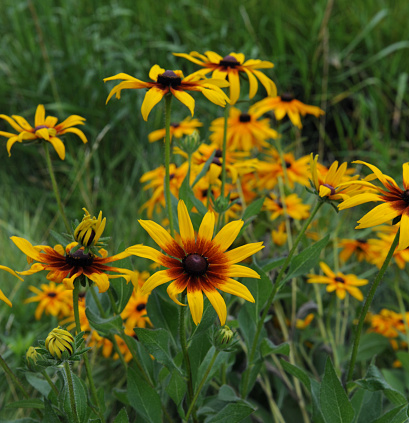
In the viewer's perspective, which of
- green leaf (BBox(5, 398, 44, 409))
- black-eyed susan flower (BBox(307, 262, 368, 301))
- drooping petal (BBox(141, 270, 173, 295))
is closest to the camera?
drooping petal (BBox(141, 270, 173, 295))

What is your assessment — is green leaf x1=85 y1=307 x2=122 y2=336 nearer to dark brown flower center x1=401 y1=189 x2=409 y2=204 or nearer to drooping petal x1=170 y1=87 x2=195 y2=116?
drooping petal x1=170 y1=87 x2=195 y2=116

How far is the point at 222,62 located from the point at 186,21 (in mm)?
2398

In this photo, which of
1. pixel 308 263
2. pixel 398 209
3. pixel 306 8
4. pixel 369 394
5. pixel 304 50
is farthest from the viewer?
pixel 306 8

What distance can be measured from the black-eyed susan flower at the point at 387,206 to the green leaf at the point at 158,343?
39 cm

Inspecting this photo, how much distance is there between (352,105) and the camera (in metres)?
3.39

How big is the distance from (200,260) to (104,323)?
0.28 metres

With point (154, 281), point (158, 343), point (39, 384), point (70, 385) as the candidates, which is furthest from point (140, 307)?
point (154, 281)

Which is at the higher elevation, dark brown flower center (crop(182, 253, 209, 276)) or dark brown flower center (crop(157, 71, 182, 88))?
dark brown flower center (crop(157, 71, 182, 88))

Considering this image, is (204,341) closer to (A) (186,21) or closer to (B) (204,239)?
(B) (204,239)

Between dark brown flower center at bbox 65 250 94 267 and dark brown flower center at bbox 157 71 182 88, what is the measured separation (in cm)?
35

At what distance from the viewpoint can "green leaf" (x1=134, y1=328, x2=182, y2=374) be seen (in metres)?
0.95

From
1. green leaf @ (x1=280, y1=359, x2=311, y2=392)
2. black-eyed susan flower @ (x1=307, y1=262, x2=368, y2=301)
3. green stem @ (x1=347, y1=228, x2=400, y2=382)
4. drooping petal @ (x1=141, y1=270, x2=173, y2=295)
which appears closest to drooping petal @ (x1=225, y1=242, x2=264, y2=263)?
drooping petal @ (x1=141, y1=270, x2=173, y2=295)

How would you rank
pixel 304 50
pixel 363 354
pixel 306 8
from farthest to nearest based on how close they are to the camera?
pixel 306 8, pixel 304 50, pixel 363 354

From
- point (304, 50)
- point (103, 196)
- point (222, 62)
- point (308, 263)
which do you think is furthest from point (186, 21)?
point (308, 263)
